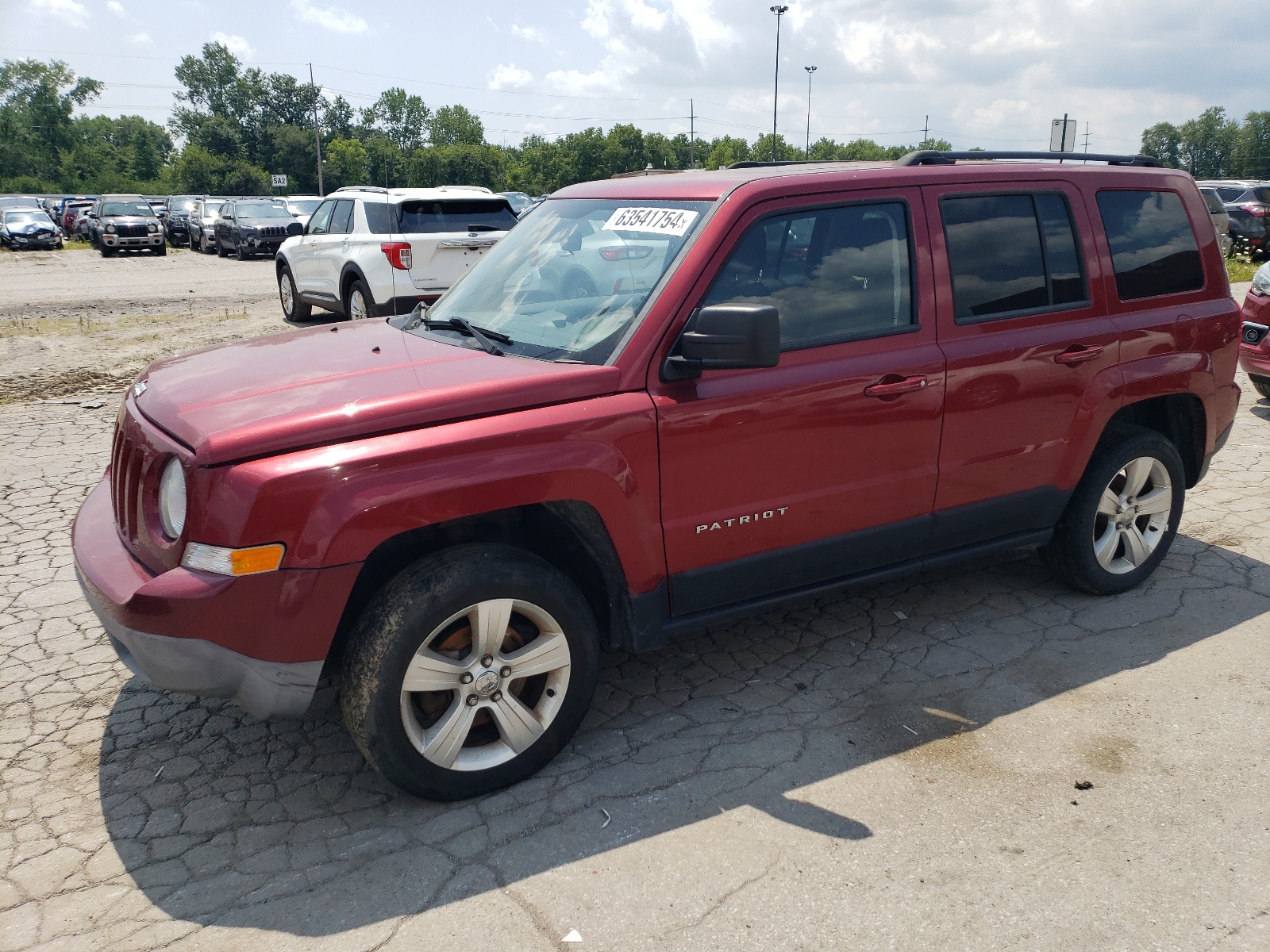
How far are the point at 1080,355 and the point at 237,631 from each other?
11.2 feet

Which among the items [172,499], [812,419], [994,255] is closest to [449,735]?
[172,499]

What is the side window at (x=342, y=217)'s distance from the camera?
12.2 metres

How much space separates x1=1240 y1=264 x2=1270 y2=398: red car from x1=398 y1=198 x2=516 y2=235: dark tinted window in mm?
7526

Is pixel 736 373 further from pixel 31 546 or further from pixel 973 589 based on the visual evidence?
pixel 31 546

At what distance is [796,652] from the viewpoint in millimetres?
4176

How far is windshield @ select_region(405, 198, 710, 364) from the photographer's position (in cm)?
342

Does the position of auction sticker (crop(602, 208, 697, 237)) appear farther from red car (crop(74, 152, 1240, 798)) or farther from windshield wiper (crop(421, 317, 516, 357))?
windshield wiper (crop(421, 317, 516, 357))

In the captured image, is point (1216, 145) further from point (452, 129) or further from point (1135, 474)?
point (1135, 474)

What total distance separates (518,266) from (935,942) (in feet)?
9.32

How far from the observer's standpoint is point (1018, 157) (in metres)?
4.43

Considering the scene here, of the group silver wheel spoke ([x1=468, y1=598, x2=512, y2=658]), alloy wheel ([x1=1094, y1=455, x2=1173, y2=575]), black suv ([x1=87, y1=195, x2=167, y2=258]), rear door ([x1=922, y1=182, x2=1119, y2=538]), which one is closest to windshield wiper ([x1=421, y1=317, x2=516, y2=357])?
silver wheel spoke ([x1=468, y1=598, x2=512, y2=658])

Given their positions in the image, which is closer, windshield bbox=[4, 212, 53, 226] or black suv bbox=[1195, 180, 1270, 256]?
black suv bbox=[1195, 180, 1270, 256]

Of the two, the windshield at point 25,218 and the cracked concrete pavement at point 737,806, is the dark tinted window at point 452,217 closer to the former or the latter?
the cracked concrete pavement at point 737,806

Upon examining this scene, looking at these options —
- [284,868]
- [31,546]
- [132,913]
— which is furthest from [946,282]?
[31,546]
